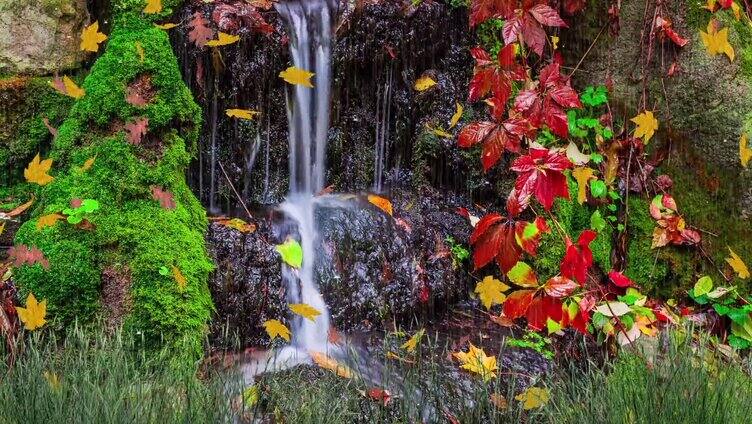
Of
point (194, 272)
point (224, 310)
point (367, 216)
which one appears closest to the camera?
point (194, 272)

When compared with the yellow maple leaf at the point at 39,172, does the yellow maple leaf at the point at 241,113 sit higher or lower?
higher

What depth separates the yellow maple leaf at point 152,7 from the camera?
3.81 meters

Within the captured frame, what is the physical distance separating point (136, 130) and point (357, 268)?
149cm

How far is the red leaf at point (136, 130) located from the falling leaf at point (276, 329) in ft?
3.93

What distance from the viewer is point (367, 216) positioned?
419cm

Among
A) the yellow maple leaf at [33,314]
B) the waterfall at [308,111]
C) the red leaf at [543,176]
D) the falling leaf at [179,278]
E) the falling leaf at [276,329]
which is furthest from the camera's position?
the waterfall at [308,111]

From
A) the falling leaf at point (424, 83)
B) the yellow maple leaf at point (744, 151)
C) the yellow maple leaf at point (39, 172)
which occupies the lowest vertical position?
the yellow maple leaf at point (39, 172)

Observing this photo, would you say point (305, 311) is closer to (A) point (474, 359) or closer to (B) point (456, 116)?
(A) point (474, 359)

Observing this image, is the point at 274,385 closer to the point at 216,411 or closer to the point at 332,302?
the point at 216,411

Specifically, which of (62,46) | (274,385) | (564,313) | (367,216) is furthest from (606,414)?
(62,46)

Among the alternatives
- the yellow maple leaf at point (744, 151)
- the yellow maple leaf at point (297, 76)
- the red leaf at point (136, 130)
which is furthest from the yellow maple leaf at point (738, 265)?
the red leaf at point (136, 130)

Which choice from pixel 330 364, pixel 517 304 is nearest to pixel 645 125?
pixel 517 304

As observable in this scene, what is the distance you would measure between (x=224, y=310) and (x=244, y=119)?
148 cm

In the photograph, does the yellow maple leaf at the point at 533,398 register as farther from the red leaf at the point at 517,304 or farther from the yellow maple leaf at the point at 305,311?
the yellow maple leaf at the point at 305,311
